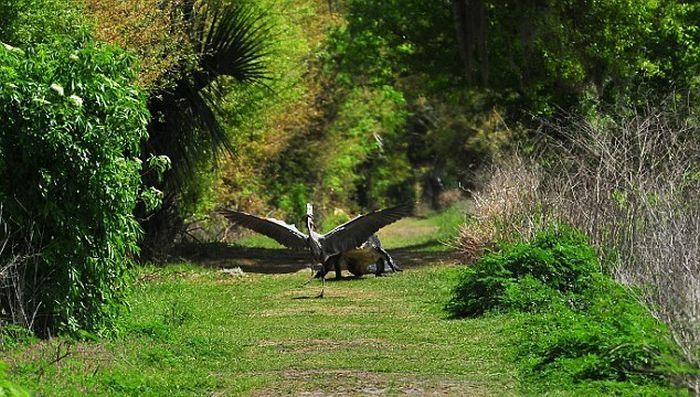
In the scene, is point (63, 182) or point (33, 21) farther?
point (33, 21)

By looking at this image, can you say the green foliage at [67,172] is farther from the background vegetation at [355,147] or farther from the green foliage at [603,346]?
the green foliage at [603,346]

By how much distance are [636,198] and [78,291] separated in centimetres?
615

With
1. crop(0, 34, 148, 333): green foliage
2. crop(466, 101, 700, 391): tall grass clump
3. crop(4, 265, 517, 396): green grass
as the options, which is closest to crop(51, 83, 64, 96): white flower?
crop(0, 34, 148, 333): green foliage

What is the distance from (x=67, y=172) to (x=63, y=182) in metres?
0.11

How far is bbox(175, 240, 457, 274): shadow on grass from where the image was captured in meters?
25.2

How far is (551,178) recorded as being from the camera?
18141 mm

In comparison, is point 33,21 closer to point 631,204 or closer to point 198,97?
point 198,97

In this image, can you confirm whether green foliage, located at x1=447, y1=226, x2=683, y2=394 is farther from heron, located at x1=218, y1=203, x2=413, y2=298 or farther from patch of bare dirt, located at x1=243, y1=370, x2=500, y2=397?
heron, located at x1=218, y1=203, x2=413, y2=298

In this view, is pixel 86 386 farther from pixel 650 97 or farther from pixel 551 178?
pixel 650 97

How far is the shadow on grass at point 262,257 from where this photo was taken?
82.5ft

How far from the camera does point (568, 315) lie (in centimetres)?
1282

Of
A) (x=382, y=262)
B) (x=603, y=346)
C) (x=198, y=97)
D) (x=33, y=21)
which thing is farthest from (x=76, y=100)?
(x=382, y=262)

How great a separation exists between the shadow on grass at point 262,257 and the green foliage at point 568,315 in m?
8.99

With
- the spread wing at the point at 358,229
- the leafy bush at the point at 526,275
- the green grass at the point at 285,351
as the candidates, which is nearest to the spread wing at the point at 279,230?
the spread wing at the point at 358,229
